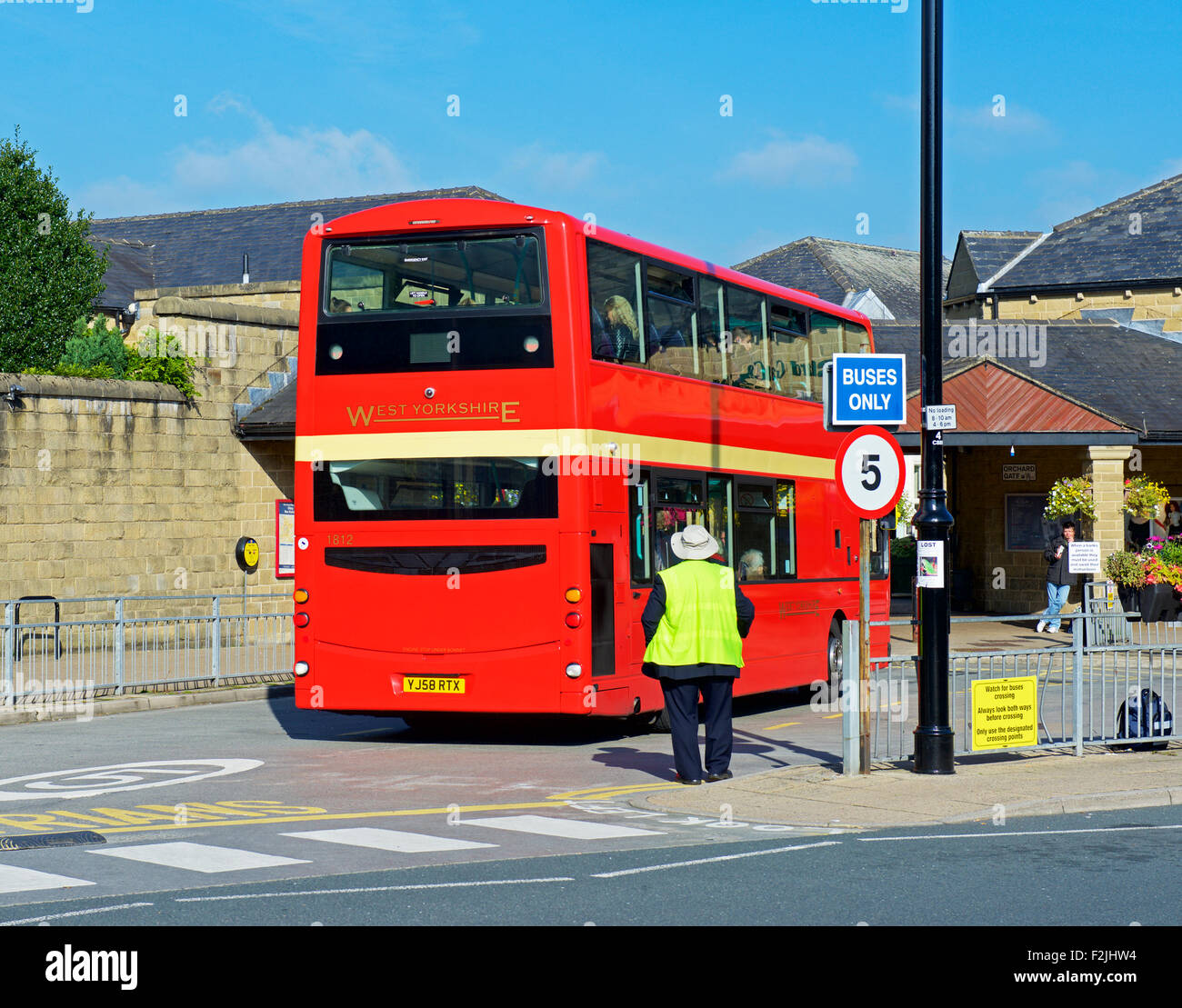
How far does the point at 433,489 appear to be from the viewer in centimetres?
1451

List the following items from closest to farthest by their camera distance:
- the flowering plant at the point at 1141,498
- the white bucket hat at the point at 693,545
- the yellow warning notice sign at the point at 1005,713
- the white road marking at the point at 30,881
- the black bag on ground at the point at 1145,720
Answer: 1. the white road marking at the point at 30,881
2. the white bucket hat at the point at 693,545
3. the yellow warning notice sign at the point at 1005,713
4. the black bag on ground at the point at 1145,720
5. the flowering plant at the point at 1141,498

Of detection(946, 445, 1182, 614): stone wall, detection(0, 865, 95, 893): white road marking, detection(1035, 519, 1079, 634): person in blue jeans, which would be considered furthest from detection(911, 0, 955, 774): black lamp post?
detection(946, 445, 1182, 614): stone wall

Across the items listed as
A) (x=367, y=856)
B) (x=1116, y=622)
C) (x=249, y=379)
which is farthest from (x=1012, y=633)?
(x=367, y=856)

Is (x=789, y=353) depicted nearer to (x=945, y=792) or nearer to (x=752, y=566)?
(x=752, y=566)

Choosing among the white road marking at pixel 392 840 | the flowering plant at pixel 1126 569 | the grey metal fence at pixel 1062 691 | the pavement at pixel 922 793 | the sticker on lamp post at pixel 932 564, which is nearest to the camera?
the white road marking at pixel 392 840

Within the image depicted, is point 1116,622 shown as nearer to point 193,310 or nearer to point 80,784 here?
point 80,784

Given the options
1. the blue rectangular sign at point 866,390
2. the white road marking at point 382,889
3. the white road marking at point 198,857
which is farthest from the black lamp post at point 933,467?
the white road marking at point 198,857

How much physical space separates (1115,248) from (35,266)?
2725 cm

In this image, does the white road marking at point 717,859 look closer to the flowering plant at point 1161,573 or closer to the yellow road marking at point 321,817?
the yellow road marking at point 321,817

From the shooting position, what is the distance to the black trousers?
12133 millimetres

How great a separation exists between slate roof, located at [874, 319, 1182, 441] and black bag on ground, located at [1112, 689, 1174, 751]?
55.2 ft

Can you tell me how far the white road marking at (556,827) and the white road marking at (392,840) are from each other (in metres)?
0.52

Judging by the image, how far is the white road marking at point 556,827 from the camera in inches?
396
